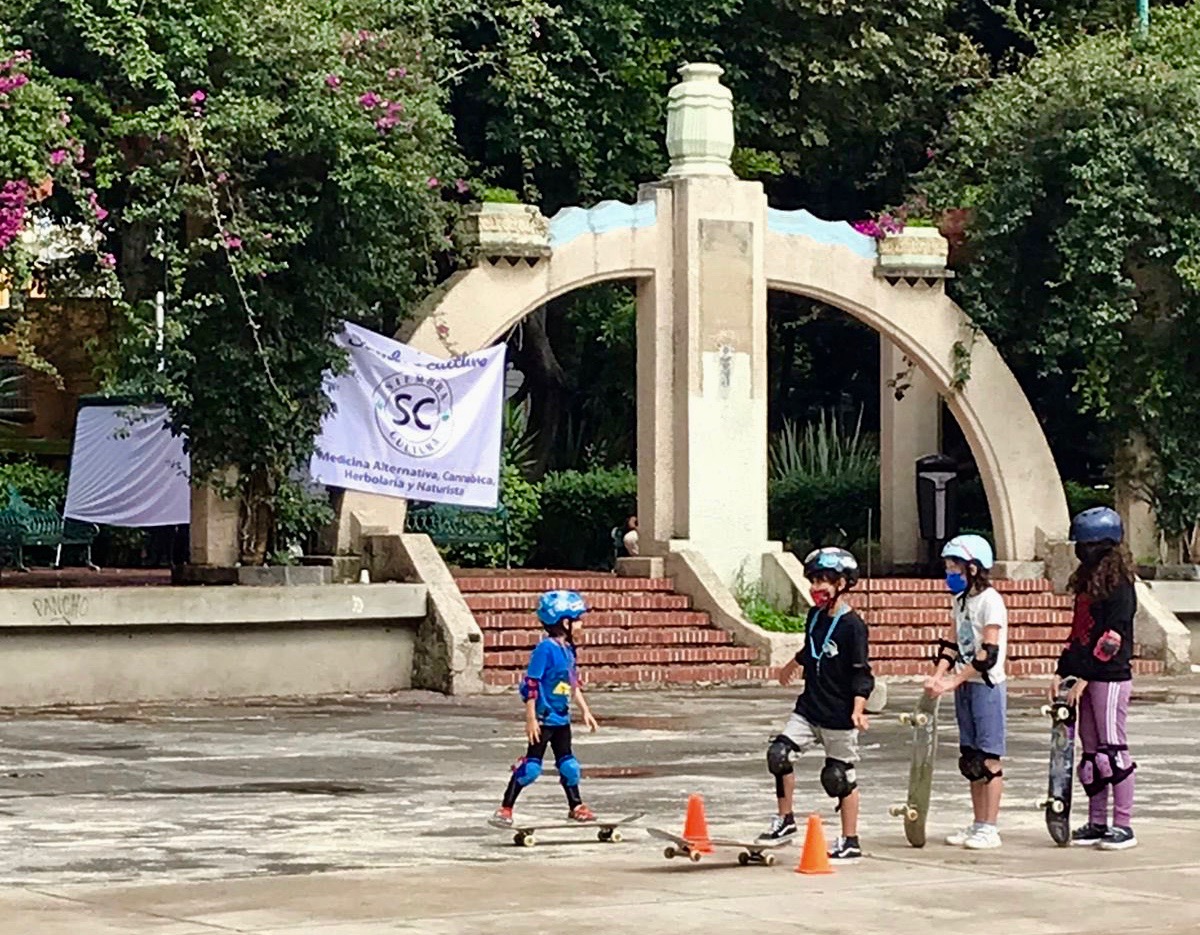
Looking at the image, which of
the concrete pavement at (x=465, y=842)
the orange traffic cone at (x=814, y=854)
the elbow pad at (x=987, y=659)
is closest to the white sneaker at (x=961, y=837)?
the concrete pavement at (x=465, y=842)

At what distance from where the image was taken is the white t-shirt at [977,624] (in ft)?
38.9

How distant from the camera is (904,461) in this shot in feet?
97.7

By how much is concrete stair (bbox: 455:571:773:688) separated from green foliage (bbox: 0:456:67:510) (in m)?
8.37

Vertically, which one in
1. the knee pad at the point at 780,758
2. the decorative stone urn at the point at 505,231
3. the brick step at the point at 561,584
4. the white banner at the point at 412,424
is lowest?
the knee pad at the point at 780,758

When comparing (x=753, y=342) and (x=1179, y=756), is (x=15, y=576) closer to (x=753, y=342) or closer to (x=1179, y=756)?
(x=753, y=342)

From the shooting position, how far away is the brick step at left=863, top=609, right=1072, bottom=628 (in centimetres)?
2536

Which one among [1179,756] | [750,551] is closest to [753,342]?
[750,551]

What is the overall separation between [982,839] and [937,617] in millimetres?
13912

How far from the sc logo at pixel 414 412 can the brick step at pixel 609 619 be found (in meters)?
1.72

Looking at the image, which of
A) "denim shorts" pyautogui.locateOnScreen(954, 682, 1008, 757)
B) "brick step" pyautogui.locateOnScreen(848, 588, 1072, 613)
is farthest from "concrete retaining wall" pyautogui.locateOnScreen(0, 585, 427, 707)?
"denim shorts" pyautogui.locateOnScreen(954, 682, 1008, 757)

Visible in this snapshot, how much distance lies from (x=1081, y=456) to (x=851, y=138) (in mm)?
5034

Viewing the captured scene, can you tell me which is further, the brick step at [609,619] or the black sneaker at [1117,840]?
the brick step at [609,619]

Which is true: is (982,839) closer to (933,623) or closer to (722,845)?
(722,845)

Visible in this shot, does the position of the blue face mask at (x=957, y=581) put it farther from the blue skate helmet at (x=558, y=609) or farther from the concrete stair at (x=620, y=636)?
the concrete stair at (x=620, y=636)
